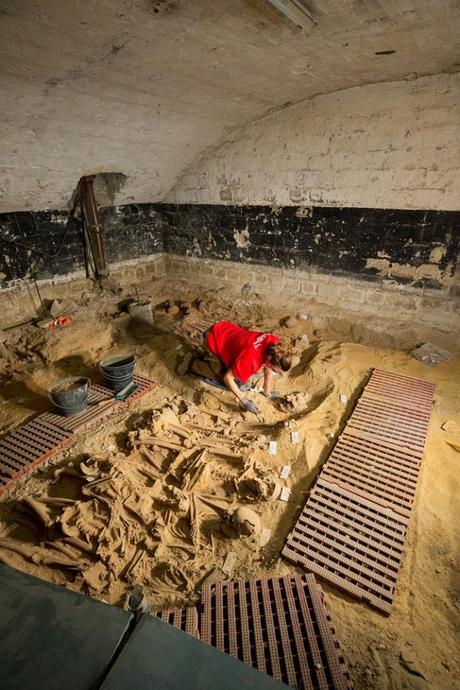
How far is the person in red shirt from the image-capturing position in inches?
169

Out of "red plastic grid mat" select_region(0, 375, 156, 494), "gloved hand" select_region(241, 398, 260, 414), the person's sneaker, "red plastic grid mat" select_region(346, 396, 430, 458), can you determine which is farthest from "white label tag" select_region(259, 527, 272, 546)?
the person's sneaker

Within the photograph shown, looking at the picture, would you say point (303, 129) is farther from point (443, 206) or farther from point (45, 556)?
point (45, 556)

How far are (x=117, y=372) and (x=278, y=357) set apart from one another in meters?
2.55

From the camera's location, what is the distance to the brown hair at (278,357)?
4072mm

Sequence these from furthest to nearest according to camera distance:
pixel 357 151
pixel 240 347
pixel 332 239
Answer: pixel 332 239, pixel 357 151, pixel 240 347

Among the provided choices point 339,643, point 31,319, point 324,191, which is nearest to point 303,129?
point 324,191

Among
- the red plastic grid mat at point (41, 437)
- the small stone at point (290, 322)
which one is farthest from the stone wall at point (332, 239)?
the red plastic grid mat at point (41, 437)

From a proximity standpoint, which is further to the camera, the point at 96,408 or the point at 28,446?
the point at 96,408

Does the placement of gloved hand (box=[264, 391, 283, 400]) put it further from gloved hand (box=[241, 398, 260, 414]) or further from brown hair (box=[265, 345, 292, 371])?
brown hair (box=[265, 345, 292, 371])

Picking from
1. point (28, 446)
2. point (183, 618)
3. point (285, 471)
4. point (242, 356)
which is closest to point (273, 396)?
point (242, 356)

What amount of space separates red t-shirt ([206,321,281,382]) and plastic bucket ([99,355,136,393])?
133cm

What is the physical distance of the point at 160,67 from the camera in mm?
3801

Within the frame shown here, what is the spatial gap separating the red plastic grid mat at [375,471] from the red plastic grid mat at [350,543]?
0.44 ft

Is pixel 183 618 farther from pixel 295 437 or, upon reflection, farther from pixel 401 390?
pixel 401 390
